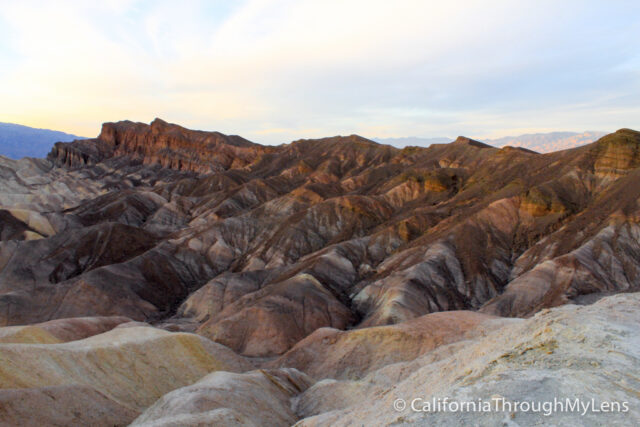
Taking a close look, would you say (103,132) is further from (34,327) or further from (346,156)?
(34,327)

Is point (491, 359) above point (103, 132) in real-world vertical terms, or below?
below

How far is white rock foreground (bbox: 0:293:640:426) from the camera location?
950cm

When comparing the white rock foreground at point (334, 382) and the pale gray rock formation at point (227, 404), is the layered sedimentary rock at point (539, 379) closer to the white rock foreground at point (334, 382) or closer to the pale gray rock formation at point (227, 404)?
the white rock foreground at point (334, 382)

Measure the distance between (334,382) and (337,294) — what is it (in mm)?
25108

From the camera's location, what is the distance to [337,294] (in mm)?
46719

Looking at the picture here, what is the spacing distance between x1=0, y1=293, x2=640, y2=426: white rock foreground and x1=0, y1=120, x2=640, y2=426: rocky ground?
8 centimetres

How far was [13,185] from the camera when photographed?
116 meters

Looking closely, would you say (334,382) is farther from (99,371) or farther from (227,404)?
(99,371)

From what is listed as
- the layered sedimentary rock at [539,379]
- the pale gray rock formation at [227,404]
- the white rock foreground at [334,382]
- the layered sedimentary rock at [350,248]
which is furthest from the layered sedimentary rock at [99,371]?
the layered sedimentary rock at [350,248]

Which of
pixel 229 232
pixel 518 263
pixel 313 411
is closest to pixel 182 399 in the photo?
pixel 313 411

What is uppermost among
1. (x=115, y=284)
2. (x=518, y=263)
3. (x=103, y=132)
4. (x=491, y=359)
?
(x=103, y=132)

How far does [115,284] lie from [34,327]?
75.7 feet

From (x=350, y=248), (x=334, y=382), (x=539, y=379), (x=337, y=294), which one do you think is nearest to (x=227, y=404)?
(x=334, y=382)

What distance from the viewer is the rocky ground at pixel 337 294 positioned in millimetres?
13953
